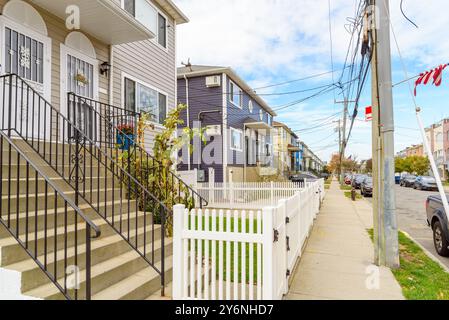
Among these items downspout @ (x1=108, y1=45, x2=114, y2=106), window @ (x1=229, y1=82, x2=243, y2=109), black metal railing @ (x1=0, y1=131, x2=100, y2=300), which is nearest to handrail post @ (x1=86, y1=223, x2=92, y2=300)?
black metal railing @ (x1=0, y1=131, x2=100, y2=300)

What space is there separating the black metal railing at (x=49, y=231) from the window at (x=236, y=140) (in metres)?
14.2

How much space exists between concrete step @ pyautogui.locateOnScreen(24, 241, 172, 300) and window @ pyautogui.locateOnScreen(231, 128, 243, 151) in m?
14.3

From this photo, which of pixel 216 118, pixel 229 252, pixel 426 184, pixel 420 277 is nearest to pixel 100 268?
pixel 229 252

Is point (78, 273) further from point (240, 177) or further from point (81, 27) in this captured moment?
point (240, 177)

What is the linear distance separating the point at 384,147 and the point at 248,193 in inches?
325

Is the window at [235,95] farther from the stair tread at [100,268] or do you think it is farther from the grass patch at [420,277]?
the stair tread at [100,268]

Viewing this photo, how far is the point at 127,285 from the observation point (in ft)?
11.7

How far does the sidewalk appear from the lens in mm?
4141

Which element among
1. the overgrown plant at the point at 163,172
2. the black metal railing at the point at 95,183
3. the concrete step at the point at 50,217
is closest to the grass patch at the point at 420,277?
the black metal railing at the point at 95,183

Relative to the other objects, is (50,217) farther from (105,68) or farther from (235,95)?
(235,95)

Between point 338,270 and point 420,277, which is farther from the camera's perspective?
point 338,270

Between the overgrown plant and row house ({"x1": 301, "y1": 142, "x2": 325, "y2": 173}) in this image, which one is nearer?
the overgrown plant

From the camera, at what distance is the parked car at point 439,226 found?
5906 millimetres

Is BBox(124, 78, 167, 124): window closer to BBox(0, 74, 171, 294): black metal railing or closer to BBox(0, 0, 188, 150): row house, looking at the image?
BBox(0, 0, 188, 150): row house
